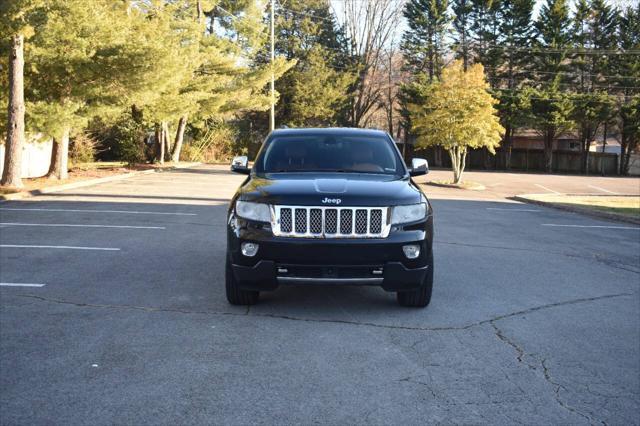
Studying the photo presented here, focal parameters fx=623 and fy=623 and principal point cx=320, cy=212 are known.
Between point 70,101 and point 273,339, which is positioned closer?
point 273,339

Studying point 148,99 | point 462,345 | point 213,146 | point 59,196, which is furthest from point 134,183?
point 213,146

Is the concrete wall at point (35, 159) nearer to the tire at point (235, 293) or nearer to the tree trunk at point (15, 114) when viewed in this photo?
the tree trunk at point (15, 114)

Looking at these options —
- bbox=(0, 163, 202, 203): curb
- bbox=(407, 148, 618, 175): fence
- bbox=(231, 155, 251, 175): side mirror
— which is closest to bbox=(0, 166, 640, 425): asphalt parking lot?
bbox=(231, 155, 251, 175): side mirror

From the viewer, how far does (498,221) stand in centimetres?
1463

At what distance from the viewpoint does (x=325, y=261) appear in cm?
548

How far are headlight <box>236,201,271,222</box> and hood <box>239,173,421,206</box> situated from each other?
0.16 ft

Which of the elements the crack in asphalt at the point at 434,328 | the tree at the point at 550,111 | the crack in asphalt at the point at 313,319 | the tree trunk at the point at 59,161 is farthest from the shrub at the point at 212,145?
the crack in asphalt at the point at 434,328

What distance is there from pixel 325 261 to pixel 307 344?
81 cm

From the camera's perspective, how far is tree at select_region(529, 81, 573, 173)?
4978 centimetres

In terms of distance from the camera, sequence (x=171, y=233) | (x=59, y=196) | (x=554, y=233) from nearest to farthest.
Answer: (x=171, y=233) < (x=554, y=233) < (x=59, y=196)

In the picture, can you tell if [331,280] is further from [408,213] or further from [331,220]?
[408,213]

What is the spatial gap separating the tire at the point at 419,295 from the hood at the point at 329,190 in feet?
2.38

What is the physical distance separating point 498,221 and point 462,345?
10093mm

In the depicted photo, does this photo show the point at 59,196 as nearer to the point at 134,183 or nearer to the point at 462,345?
the point at 134,183
